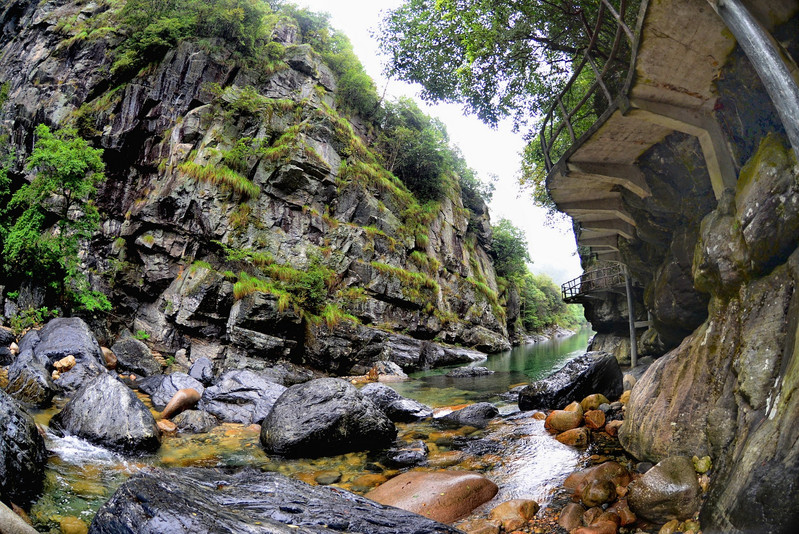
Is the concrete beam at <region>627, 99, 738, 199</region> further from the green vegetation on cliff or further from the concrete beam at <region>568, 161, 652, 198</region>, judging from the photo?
the green vegetation on cliff

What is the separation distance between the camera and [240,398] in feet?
28.5

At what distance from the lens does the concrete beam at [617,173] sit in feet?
22.6

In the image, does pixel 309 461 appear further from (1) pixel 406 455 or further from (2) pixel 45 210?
(2) pixel 45 210

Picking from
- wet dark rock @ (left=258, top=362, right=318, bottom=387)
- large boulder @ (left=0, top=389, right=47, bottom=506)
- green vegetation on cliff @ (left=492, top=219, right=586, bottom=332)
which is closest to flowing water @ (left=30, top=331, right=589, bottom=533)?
large boulder @ (left=0, top=389, right=47, bottom=506)

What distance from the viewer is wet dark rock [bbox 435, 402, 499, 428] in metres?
8.14

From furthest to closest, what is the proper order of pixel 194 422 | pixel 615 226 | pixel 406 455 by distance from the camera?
→ pixel 615 226
pixel 194 422
pixel 406 455

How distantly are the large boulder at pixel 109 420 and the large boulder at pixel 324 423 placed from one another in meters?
1.78

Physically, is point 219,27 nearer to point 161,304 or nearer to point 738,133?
point 161,304

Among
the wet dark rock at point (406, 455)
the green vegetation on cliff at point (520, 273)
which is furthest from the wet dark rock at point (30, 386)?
the green vegetation on cliff at point (520, 273)

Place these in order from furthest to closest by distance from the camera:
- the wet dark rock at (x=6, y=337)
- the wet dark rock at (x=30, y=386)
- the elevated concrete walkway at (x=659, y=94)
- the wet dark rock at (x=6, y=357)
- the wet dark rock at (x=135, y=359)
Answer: the wet dark rock at (x=135, y=359)
the wet dark rock at (x=6, y=337)
the wet dark rock at (x=6, y=357)
the wet dark rock at (x=30, y=386)
the elevated concrete walkway at (x=659, y=94)

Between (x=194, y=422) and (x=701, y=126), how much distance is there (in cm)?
929

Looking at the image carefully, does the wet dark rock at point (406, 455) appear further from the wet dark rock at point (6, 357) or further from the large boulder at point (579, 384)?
the wet dark rock at point (6, 357)

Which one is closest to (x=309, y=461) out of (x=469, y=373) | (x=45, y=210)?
(x=469, y=373)

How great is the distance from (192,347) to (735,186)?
664 inches
